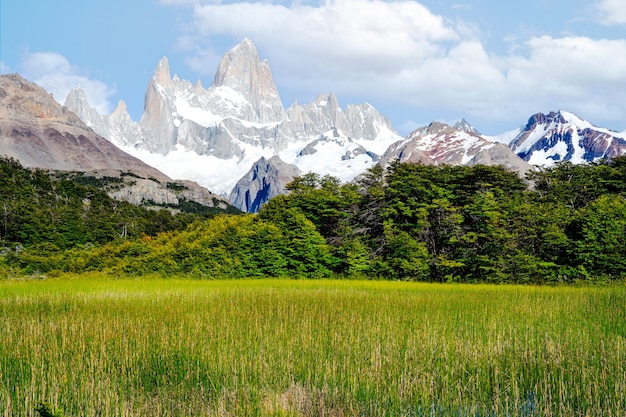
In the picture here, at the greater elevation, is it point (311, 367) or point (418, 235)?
point (418, 235)

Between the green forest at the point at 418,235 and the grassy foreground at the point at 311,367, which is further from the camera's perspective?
the green forest at the point at 418,235

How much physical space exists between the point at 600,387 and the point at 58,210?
74.2 metres

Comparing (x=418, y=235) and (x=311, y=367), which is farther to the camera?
(x=418, y=235)

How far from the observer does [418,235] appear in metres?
37.6

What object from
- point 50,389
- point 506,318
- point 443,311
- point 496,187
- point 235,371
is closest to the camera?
point 50,389

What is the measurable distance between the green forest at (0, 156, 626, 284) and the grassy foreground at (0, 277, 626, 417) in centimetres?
1899

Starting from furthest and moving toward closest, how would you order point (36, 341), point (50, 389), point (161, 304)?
point (161, 304)
point (36, 341)
point (50, 389)

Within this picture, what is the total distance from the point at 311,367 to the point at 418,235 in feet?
101

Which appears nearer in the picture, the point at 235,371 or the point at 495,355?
the point at 235,371

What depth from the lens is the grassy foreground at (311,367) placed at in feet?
20.7

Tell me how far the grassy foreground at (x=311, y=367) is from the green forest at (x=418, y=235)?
62.3 ft

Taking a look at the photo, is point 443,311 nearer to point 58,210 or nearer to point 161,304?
point 161,304

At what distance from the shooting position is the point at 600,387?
265 inches

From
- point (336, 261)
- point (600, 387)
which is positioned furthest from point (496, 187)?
point (600, 387)
